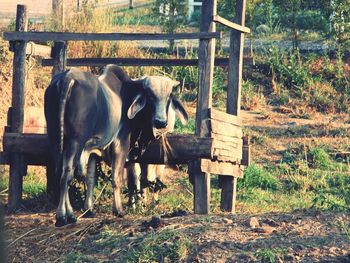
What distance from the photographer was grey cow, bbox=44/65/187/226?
10.1 metres

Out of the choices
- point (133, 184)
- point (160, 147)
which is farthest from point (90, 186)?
point (133, 184)

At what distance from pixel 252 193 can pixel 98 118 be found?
4.34 m

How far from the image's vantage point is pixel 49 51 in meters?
12.4

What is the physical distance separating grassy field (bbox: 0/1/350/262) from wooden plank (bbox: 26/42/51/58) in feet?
5.79

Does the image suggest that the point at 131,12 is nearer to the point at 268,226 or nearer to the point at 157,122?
the point at 157,122

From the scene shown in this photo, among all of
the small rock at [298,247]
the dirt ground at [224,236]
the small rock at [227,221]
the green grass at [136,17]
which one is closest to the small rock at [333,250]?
the dirt ground at [224,236]

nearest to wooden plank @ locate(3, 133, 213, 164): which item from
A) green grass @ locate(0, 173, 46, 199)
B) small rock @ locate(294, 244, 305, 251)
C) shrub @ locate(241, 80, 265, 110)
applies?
green grass @ locate(0, 173, 46, 199)

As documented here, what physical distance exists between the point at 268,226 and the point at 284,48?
44.6 feet

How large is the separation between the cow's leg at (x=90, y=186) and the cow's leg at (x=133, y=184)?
3.01ft

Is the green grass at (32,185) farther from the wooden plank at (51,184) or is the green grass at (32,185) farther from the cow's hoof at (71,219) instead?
the cow's hoof at (71,219)

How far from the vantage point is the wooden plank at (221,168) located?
1117 cm

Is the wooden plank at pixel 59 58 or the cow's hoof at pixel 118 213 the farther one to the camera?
the wooden plank at pixel 59 58

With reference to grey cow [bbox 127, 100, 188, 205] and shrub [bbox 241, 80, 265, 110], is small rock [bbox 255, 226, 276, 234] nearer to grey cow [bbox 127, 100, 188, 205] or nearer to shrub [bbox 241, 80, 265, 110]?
grey cow [bbox 127, 100, 188, 205]

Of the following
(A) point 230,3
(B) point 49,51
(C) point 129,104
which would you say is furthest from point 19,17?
(A) point 230,3
